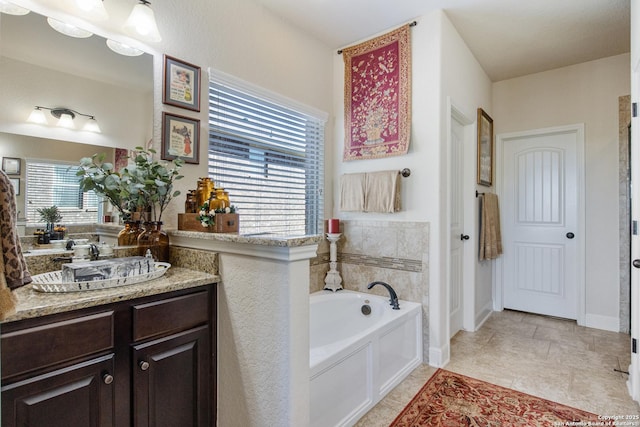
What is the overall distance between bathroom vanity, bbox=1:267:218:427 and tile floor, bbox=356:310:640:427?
40.2 inches

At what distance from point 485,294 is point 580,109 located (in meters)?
2.18

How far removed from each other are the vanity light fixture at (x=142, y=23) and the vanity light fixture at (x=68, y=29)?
197mm

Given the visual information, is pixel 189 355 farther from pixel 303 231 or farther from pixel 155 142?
pixel 303 231

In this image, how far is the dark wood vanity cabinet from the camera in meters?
1.02

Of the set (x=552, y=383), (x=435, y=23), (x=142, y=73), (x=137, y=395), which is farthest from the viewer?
(x=435, y=23)

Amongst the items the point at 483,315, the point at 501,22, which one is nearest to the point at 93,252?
the point at 501,22

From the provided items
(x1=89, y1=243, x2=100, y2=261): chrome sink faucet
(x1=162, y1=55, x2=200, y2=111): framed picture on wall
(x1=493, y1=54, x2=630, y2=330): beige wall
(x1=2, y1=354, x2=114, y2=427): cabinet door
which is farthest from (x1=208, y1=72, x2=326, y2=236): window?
(x1=493, y1=54, x2=630, y2=330): beige wall

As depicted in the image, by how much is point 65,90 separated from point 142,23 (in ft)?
1.70

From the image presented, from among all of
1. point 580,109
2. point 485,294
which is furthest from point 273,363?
point 580,109

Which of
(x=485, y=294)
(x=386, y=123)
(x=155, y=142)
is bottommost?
(x=485, y=294)

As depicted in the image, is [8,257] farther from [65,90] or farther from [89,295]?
[65,90]

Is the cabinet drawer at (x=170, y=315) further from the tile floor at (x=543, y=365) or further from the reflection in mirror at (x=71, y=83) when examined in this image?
the tile floor at (x=543, y=365)

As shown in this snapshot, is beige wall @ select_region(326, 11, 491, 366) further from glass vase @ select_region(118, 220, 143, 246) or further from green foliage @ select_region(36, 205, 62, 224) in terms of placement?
green foliage @ select_region(36, 205, 62, 224)

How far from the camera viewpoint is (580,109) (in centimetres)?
340
